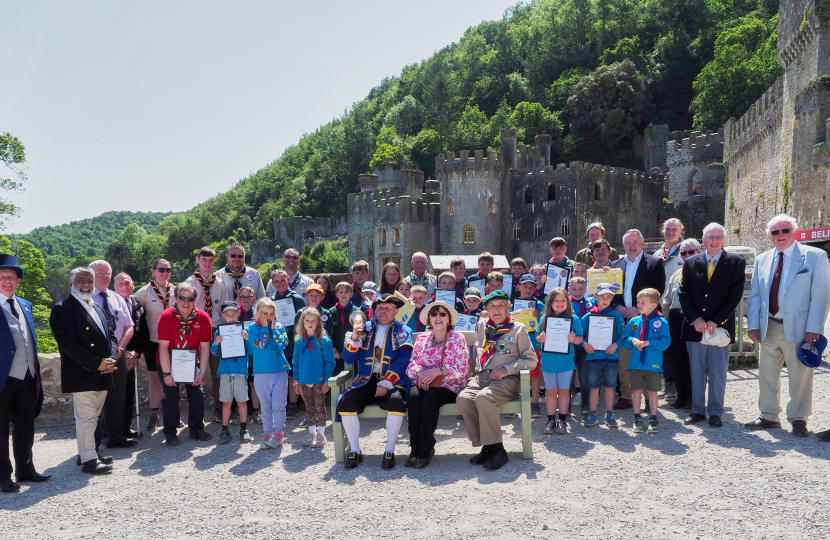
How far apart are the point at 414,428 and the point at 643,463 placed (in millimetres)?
2240

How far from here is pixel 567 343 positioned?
6484 mm

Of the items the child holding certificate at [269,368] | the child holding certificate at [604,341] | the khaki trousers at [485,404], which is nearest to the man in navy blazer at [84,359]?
the child holding certificate at [269,368]

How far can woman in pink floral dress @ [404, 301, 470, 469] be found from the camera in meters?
5.74

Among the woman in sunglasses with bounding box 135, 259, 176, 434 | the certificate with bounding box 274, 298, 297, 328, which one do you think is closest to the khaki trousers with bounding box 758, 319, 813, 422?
the certificate with bounding box 274, 298, 297, 328

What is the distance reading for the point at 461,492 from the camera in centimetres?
492

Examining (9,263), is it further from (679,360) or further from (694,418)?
(679,360)

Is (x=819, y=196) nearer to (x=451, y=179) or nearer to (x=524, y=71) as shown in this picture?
(x=451, y=179)

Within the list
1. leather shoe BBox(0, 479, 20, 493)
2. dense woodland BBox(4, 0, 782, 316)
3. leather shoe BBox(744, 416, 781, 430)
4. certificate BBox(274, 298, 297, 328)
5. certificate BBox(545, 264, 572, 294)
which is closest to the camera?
leather shoe BBox(0, 479, 20, 493)

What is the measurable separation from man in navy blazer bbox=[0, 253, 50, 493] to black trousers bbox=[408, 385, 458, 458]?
3699mm

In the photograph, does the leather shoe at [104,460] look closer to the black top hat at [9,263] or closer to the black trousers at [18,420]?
the black trousers at [18,420]

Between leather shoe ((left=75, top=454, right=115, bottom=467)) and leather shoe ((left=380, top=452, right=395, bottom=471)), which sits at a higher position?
leather shoe ((left=380, top=452, right=395, bottom=471))

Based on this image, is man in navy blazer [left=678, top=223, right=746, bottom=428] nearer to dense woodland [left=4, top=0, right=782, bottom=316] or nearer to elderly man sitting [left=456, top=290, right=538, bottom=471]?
elderly man sitting [left=456, top=290, right=538, bottom=471]

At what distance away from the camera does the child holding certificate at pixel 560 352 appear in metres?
6.48

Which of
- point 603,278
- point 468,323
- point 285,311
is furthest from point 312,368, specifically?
point 603,278
